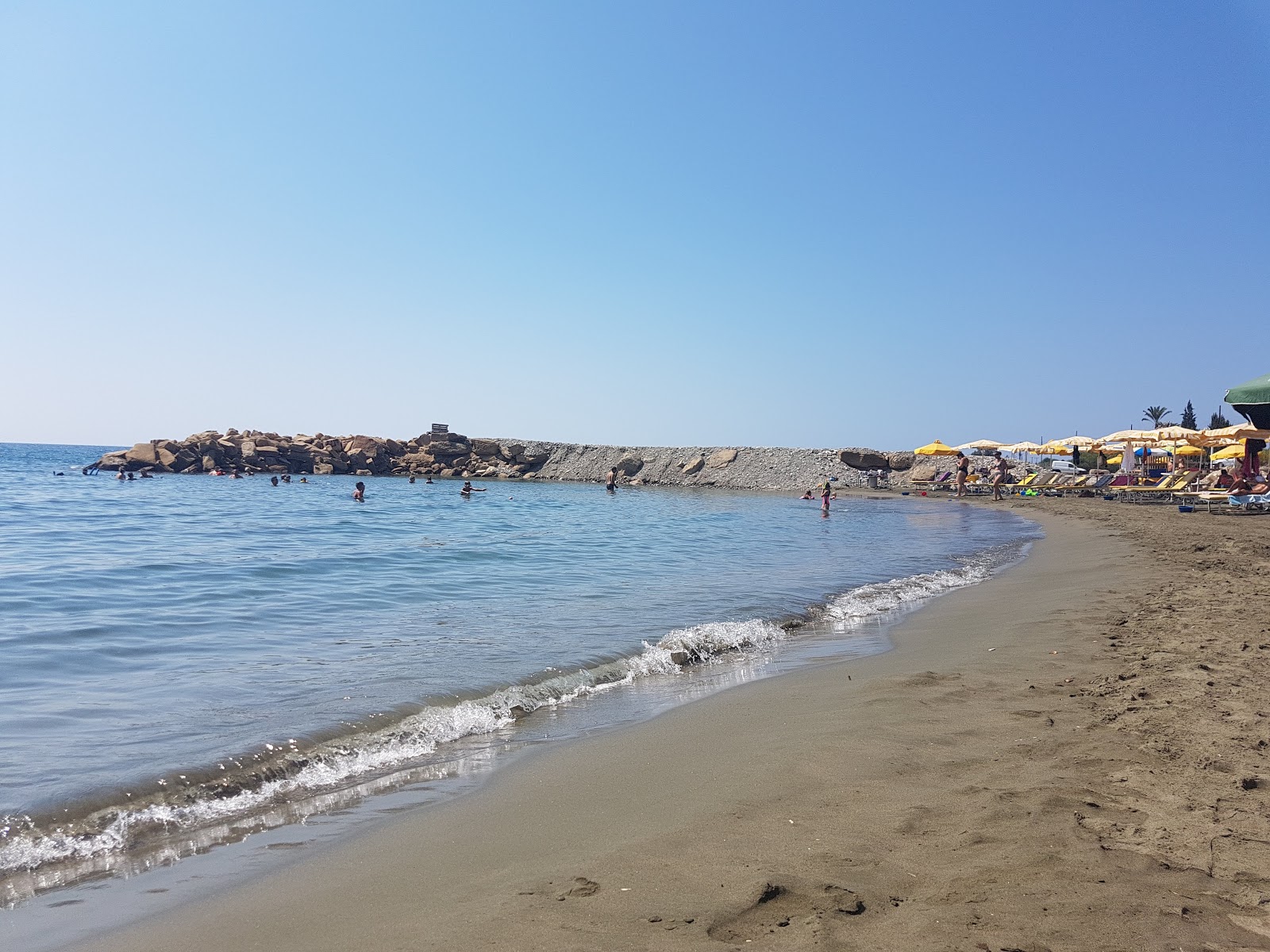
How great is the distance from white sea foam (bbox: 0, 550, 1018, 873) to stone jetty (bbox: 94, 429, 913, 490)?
4226 cm

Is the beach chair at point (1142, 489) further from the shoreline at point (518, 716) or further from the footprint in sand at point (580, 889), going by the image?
the footprint in sand at point (580, 889)

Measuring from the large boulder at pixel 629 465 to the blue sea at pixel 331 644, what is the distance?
4062cm

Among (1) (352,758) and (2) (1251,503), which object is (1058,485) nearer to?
(2) (1251,503)

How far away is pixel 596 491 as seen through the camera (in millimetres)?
48312

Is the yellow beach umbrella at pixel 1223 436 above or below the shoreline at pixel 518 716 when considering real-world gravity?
above

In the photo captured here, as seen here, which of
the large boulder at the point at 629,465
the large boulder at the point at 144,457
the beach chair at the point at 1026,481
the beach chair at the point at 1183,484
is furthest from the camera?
the large boulder at the point at 629,465

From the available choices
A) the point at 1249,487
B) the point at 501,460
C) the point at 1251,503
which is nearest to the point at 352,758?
the point at 1251,503

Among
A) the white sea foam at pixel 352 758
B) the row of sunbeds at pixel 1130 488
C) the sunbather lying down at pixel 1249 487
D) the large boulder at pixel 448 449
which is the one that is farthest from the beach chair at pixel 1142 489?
the large boulder at pixel 448 449

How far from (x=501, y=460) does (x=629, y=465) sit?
11323 mm

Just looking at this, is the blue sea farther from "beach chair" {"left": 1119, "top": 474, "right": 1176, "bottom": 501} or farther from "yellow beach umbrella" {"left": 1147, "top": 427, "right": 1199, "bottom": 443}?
"yellow beach umbrella" {"left": 1147, "top": 427, "right": 1199, "bottom": 443}

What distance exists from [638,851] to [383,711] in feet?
Answer: 9.92

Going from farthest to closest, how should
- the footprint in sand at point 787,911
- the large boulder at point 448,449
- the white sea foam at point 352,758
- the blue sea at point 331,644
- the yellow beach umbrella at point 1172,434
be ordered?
the large boulder at point 448,449, the yellow beach umbrella at point 1172,434, the blue sea at point 331,644, the white sea foam at point 352,758, the footprint in sand at point 787,911

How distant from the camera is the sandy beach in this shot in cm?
261

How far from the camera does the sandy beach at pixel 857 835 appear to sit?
261 centimetres
